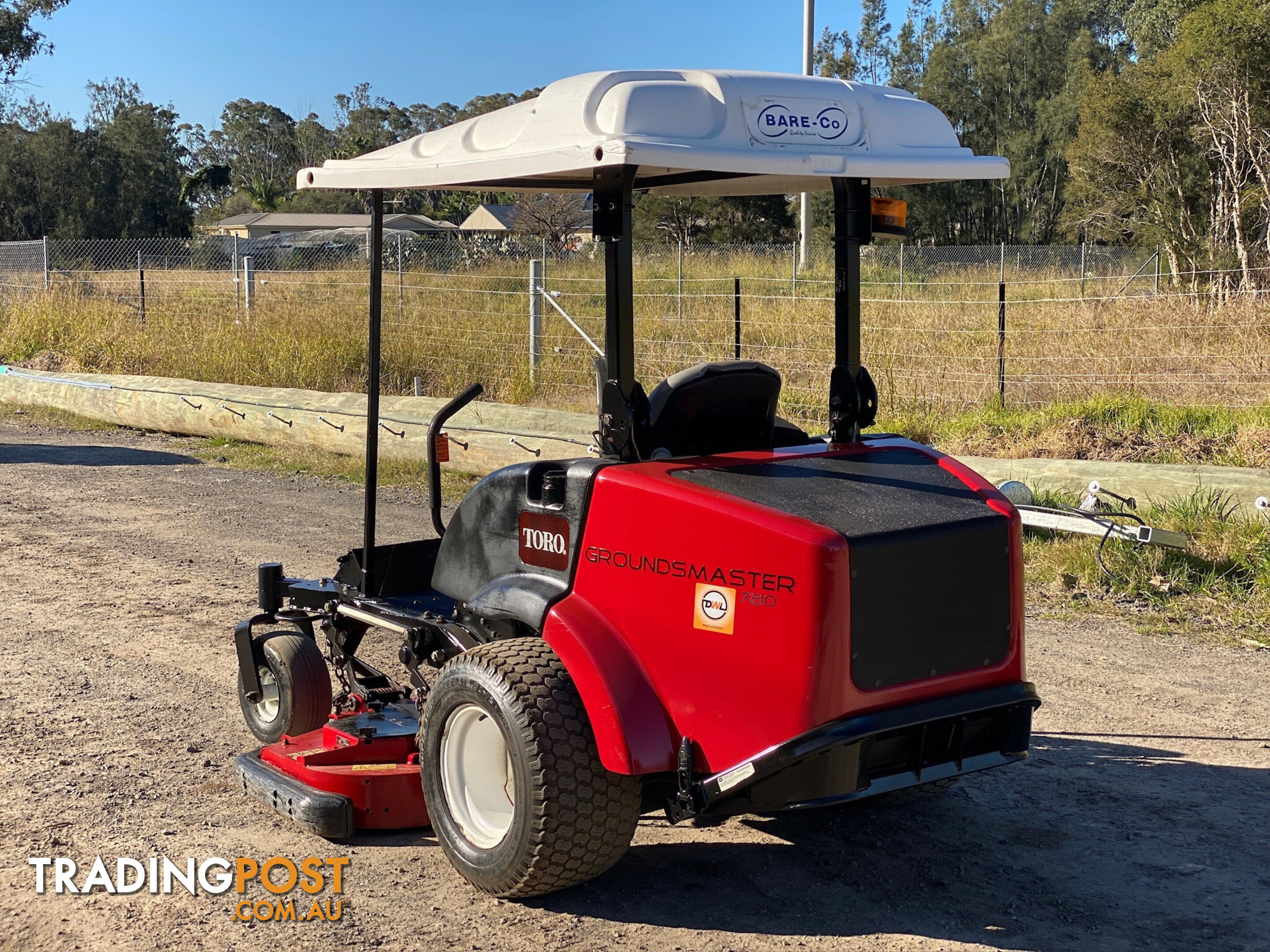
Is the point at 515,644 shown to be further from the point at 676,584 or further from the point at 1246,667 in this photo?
the point at 1246,667

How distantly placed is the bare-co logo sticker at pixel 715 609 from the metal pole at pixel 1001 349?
29.7ft

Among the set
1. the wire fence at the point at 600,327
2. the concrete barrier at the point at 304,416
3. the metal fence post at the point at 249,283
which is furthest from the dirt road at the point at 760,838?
the metal fence post at the point at 249,283

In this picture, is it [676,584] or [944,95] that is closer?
[676,584]

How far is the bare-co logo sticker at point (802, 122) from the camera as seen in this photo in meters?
3.45

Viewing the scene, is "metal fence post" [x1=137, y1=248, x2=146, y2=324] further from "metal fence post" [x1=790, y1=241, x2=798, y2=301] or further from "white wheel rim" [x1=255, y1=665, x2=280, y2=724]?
Answer: "white wheel rim" [x1=255, y1=665, x2=280, y2=724]

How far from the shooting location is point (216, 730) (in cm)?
508

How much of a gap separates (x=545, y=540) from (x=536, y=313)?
11.1m

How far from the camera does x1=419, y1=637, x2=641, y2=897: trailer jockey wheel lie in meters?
3.44

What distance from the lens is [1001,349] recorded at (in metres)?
12.0

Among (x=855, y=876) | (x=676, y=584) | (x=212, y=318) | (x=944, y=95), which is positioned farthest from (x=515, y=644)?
(x=944, y=95)

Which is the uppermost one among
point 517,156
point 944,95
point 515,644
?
point 944,95

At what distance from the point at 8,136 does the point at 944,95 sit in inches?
1551

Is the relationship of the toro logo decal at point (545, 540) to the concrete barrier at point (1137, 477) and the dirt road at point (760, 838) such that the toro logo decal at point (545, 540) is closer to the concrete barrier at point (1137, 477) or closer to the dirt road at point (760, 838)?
the dirt road at point (760, 838)

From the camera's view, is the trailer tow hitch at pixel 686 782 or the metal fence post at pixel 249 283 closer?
the trailer tow hitch at pixel 686 782
